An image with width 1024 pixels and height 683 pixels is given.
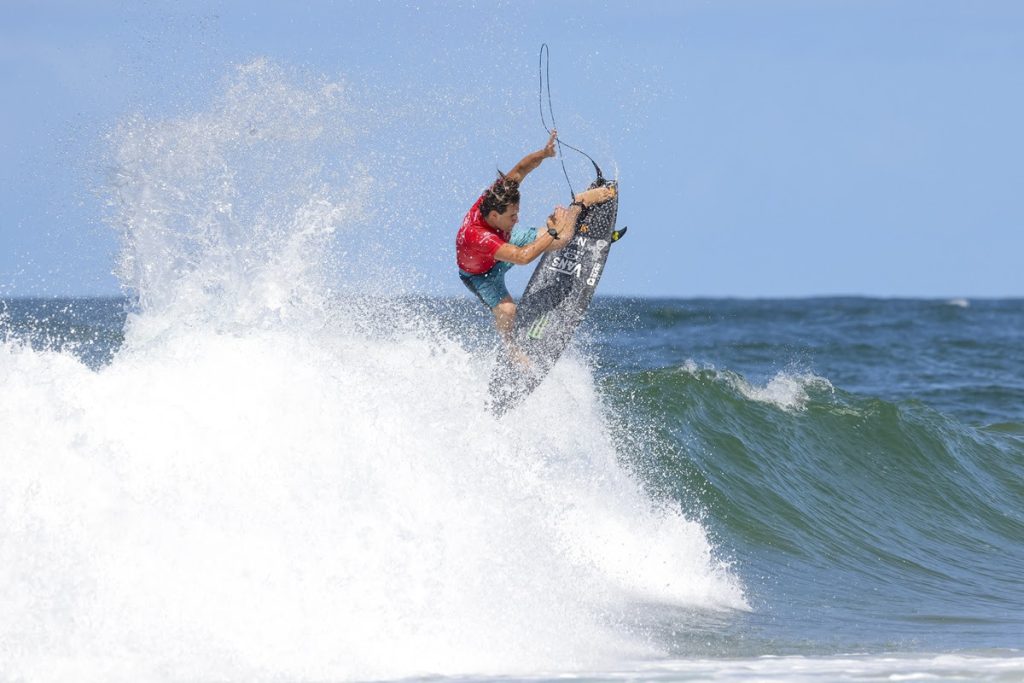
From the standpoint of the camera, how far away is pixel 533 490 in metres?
7.77

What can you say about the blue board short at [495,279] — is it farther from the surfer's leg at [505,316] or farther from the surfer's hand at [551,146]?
the surfer's hand at [551,146]

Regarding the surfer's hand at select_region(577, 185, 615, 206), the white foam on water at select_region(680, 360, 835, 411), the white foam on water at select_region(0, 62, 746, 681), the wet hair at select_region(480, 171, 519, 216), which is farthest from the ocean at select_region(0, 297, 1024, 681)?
the white foam on water at select_region(680, 360, 835, 411)

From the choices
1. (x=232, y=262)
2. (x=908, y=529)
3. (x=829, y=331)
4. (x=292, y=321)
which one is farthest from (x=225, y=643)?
(x=829, y=331)

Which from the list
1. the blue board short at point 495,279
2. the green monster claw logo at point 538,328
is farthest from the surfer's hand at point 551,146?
the green monster claw logo at point 538,328

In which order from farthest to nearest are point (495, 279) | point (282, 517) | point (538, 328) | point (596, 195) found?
point (538, 328), point (596, 195), point (495, 279), point (282, 517)

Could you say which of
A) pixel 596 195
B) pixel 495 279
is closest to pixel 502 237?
pixel 495 279

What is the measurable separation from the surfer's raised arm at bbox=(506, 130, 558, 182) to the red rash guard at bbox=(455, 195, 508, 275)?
0.31 meters

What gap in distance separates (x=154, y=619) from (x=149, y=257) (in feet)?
12.8

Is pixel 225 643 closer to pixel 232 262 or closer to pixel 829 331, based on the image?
pixel 232 262

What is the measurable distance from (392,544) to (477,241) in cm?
290

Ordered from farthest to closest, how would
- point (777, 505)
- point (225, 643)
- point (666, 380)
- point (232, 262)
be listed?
1. point (666, 380)
2. point (777, 505)
3. point (232, 262)
4. point (225, 643)

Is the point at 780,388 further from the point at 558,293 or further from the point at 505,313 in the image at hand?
the point at 505,313

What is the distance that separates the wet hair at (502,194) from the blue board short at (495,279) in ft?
1.46

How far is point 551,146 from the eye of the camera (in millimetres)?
8484
